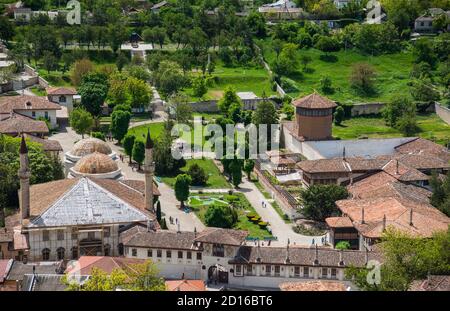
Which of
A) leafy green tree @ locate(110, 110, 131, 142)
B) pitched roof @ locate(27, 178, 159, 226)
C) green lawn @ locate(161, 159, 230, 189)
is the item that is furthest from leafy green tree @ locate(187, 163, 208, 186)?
pitched roof @ locate(27, 178, 159, 226)

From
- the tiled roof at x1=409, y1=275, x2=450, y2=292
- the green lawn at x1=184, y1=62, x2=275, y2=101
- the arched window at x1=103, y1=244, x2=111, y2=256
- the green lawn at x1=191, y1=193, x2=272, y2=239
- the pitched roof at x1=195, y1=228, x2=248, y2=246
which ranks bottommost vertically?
the green lawn at x1=191, y1=193, x2=272, y2=239

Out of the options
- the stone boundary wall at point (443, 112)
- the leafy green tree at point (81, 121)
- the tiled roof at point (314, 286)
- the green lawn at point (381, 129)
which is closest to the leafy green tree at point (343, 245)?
the tiled roof at point (314, 286)

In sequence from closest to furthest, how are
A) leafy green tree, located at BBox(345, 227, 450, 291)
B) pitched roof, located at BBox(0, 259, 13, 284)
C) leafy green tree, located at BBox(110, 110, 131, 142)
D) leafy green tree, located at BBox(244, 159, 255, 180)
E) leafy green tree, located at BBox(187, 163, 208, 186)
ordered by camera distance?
leafy green tree, located at BBox(345, 227, 450, 291), pitched roof, located at BBox(0, 259, 13, 284), leafy green tree, located at BBox(187, 163, 208, 186), leafy green tree, located at BBox(244, 159, 255, 180), leafy green tree, located at BBox(110, 110, 131, 142)

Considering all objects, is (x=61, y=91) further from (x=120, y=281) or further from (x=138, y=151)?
(x=120, y=281)

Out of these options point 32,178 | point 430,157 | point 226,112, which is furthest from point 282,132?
point 32,178

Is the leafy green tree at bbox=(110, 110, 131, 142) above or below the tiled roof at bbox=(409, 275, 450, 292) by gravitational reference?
above

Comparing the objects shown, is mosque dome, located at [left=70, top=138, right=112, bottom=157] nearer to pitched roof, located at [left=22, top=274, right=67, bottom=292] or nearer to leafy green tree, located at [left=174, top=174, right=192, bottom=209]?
leafy green tree, located at [left=174, top=174, right=192, bottom=209]

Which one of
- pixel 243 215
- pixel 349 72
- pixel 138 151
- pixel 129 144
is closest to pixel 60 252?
pixel 243 215

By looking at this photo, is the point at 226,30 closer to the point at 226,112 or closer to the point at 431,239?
the point at 226,112

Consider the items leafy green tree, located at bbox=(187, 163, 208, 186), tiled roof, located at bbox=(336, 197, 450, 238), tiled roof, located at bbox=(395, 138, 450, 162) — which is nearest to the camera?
tiled roof, located at bbox=(336, 197, 450, 238)
